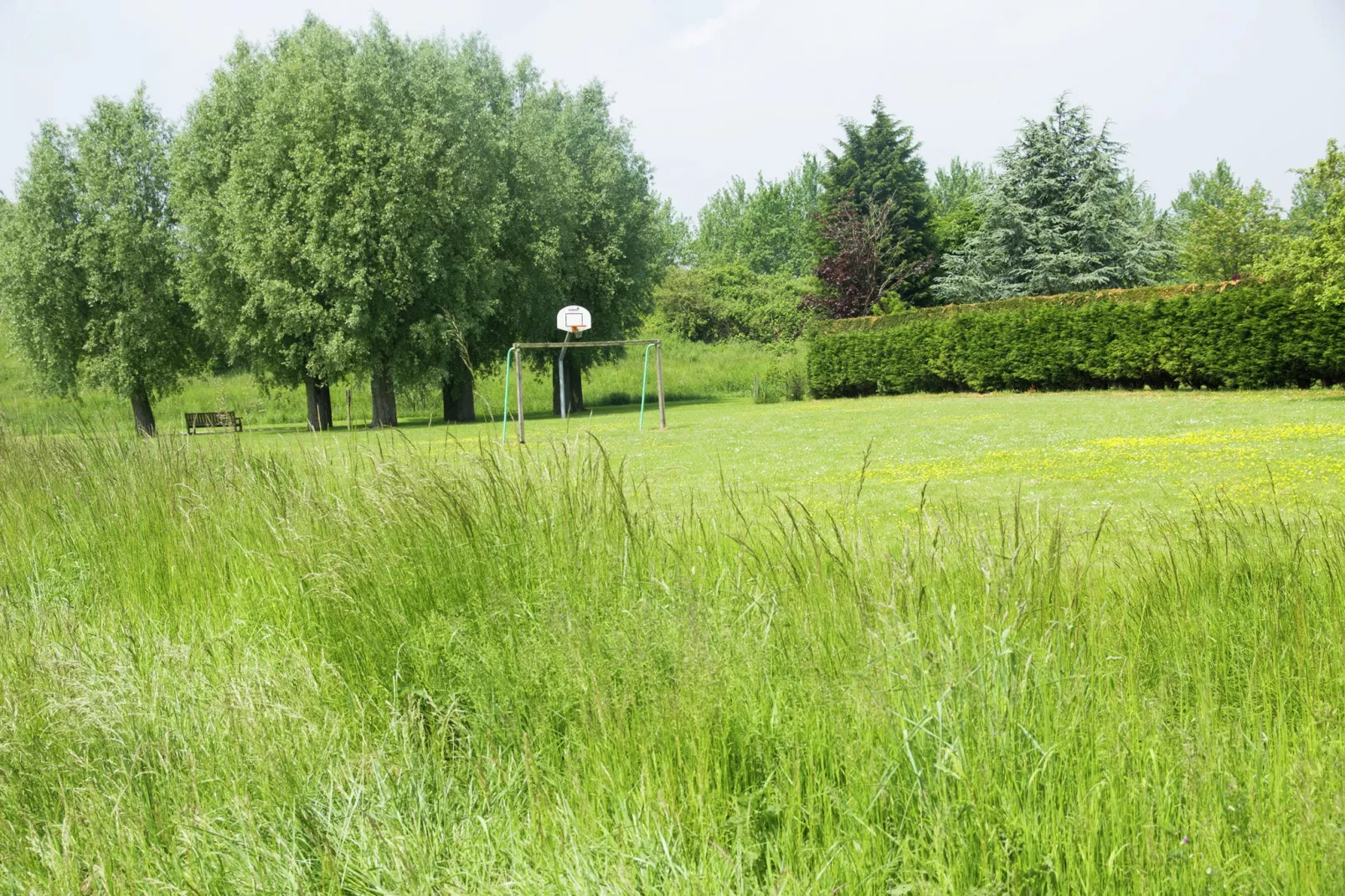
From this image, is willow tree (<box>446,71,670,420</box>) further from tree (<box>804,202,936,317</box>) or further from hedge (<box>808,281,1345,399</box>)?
tree (<box>804,202,936,317</box>)

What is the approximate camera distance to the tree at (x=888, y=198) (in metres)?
42.9

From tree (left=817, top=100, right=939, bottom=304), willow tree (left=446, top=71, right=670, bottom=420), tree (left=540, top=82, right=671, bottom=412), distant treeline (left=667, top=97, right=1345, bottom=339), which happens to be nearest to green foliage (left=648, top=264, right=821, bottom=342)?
distant treeline (left=667, top=97, right=1345, bottom=339)

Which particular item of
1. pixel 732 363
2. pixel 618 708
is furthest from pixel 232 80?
pixel 618 708

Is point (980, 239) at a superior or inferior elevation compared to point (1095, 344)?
superior

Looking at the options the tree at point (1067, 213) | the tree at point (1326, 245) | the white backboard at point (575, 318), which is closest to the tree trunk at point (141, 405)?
the white backboard at point (575, 318)

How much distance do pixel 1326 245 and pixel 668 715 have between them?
19688 mm

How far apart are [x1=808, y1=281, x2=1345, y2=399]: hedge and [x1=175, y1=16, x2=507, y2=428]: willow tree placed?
13099 millimetres

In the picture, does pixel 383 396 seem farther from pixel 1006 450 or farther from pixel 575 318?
pixel 1006 450

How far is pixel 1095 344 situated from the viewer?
26125 mm

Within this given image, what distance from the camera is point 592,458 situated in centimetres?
438

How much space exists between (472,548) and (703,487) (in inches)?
257

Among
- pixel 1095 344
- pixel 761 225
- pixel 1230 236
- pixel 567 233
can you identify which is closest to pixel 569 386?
pixel 567 233

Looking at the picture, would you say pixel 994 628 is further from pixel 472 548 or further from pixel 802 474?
pixel 802 474

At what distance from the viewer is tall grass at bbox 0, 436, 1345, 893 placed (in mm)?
2078
